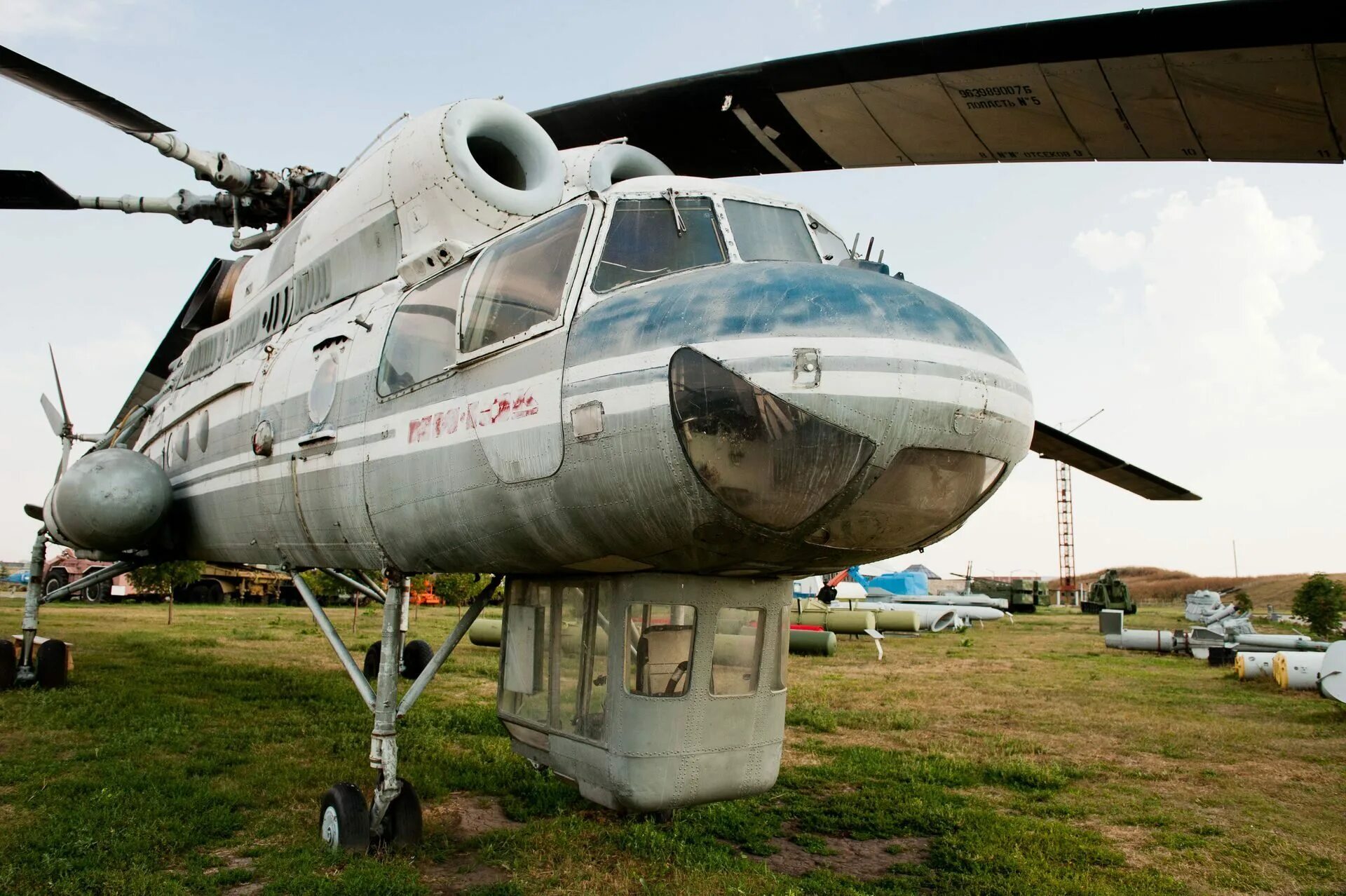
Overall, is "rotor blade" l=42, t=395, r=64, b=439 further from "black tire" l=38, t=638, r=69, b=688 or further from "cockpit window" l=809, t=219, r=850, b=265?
"cockpit window" l=809, t=219, r=850, b=265

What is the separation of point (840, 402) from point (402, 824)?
3491mm

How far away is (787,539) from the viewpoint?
3.38 m

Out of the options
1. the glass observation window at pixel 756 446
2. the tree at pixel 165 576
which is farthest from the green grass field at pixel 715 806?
the tree at pixel 165 576

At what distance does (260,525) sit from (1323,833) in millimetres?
7854

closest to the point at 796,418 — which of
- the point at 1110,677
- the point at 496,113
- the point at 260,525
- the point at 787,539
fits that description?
the point at 787,539

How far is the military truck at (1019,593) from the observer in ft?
129

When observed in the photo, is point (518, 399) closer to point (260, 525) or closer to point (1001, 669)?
point (260, 525)

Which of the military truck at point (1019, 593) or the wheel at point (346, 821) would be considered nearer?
the wheel at point (346, 821)

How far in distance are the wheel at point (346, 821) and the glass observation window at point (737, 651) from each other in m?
2.15

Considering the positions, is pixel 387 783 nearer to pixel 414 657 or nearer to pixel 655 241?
pixel 655 241

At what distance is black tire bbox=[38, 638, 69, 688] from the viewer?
1006 cm

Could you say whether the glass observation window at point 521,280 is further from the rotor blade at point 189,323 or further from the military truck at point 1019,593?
the military truck at point 1019,593

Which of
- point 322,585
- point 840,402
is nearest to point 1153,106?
point 840,402

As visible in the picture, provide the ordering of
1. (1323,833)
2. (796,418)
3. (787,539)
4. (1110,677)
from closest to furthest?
(796,418)
(787,539)
(1323,833)
(1110,677)
